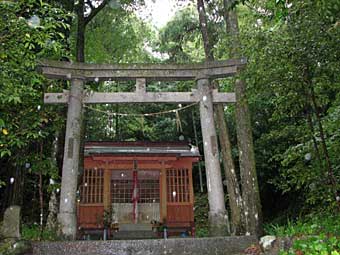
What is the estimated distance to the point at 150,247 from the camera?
5859 mm

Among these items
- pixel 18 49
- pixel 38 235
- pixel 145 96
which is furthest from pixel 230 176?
pixel 18 49

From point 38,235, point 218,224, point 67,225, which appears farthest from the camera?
point 38,235

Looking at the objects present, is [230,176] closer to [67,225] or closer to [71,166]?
[71,166]

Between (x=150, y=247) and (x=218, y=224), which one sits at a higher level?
(x=218, y=224)

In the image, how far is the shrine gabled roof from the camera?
11.9 meters

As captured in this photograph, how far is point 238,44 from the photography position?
8.24 m

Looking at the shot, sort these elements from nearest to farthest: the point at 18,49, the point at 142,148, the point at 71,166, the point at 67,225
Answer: the point at 18,49 → the point at 67,225 → the point at 71,166 → the point at 142,148

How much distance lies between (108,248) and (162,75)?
3627 millimetres

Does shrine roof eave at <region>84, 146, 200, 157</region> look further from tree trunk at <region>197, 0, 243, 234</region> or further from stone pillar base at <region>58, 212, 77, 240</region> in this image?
stone pillar base at <region>58, 212, 77, 240</region>

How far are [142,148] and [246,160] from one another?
18.6ft

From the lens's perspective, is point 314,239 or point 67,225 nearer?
Answer: point 314,239

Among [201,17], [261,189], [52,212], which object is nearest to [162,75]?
[201,17]

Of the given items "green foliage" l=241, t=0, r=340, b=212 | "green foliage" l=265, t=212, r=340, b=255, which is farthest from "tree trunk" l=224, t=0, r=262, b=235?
"green foliage" l=265, t=212, r=340, b=255

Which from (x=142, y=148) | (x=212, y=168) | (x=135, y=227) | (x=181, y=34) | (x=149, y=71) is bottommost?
(x=135, y=227)
